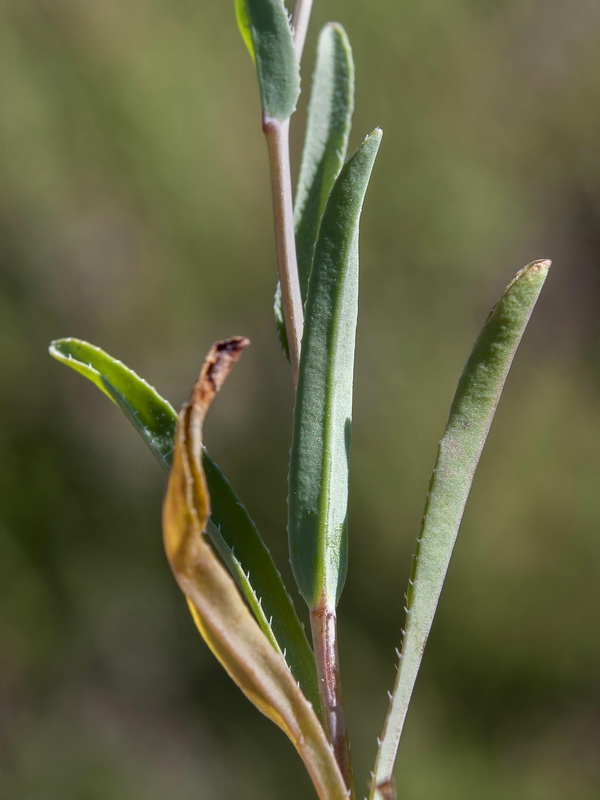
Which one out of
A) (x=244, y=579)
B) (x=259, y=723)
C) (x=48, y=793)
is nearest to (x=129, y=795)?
(x=48, y=793)

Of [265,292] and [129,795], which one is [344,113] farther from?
[129,795]

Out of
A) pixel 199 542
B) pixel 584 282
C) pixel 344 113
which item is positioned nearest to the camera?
pixel 199 542

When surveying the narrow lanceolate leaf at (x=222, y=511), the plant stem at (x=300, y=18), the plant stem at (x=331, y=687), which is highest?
the plant stem at (x=300, y=18)

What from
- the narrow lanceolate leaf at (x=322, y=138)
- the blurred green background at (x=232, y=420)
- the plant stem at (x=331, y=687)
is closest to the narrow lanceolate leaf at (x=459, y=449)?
the plant stem at (x=331, y=687)

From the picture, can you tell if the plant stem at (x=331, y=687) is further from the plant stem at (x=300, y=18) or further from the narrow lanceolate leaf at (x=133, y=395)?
the plant stem at (x=300, y=18)

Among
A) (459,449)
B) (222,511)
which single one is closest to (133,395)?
(222,511)

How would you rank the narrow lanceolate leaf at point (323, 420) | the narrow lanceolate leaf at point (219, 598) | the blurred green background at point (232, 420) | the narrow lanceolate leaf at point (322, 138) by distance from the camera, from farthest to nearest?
the blurred green background at point (232, 420), the narrow lanceolate leaf at point (322, 138), the narrow lanceolate leaf at point (323, 420), the narrow lanceolate leaf at point (219, 598)

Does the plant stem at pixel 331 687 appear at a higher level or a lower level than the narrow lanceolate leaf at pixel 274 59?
lower
